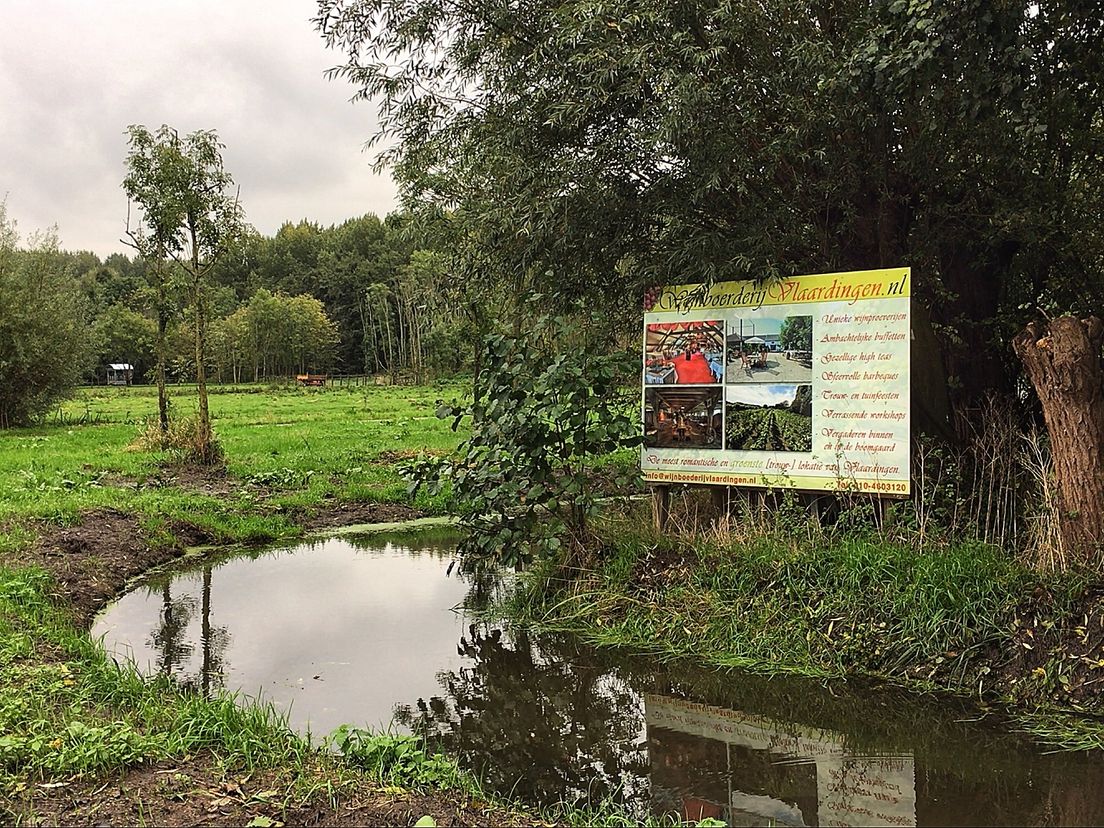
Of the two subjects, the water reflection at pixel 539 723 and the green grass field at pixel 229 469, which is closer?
the water reflection at pixel 539 723

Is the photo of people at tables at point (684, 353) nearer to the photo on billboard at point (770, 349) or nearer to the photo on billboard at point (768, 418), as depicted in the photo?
the photo on billboard at point (770, 349)

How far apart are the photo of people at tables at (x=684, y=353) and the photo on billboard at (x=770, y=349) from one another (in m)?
0.13

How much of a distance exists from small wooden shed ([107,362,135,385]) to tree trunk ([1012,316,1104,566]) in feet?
226

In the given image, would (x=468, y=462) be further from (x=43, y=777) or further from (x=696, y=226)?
(x=43, y=777)

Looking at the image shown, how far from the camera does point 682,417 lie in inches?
329

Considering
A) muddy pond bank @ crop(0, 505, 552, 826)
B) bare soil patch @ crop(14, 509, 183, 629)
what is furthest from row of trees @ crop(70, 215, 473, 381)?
muddy pond bank @ crop(0, 505, 552, 826)

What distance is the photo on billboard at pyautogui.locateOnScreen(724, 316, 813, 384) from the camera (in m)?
7.69

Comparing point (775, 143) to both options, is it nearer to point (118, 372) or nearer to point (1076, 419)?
point (1076, 419)

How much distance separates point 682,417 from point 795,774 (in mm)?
3945

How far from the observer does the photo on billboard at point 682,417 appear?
26.8 ft

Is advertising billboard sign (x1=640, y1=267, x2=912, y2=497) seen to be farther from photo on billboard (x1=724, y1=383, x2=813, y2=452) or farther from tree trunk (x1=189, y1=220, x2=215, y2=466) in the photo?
tree trunk (x1=189, y1=220, x2=215, y2=466)

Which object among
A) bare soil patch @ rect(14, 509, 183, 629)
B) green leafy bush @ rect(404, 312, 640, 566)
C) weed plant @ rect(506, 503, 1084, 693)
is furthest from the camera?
bare soil patch @ rect(14, 509, 183, 629)

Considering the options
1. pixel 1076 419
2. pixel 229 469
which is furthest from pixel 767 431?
pixel 229 469

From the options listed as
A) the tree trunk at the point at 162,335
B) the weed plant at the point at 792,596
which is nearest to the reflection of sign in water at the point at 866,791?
the weed plant at the point at 792,596
